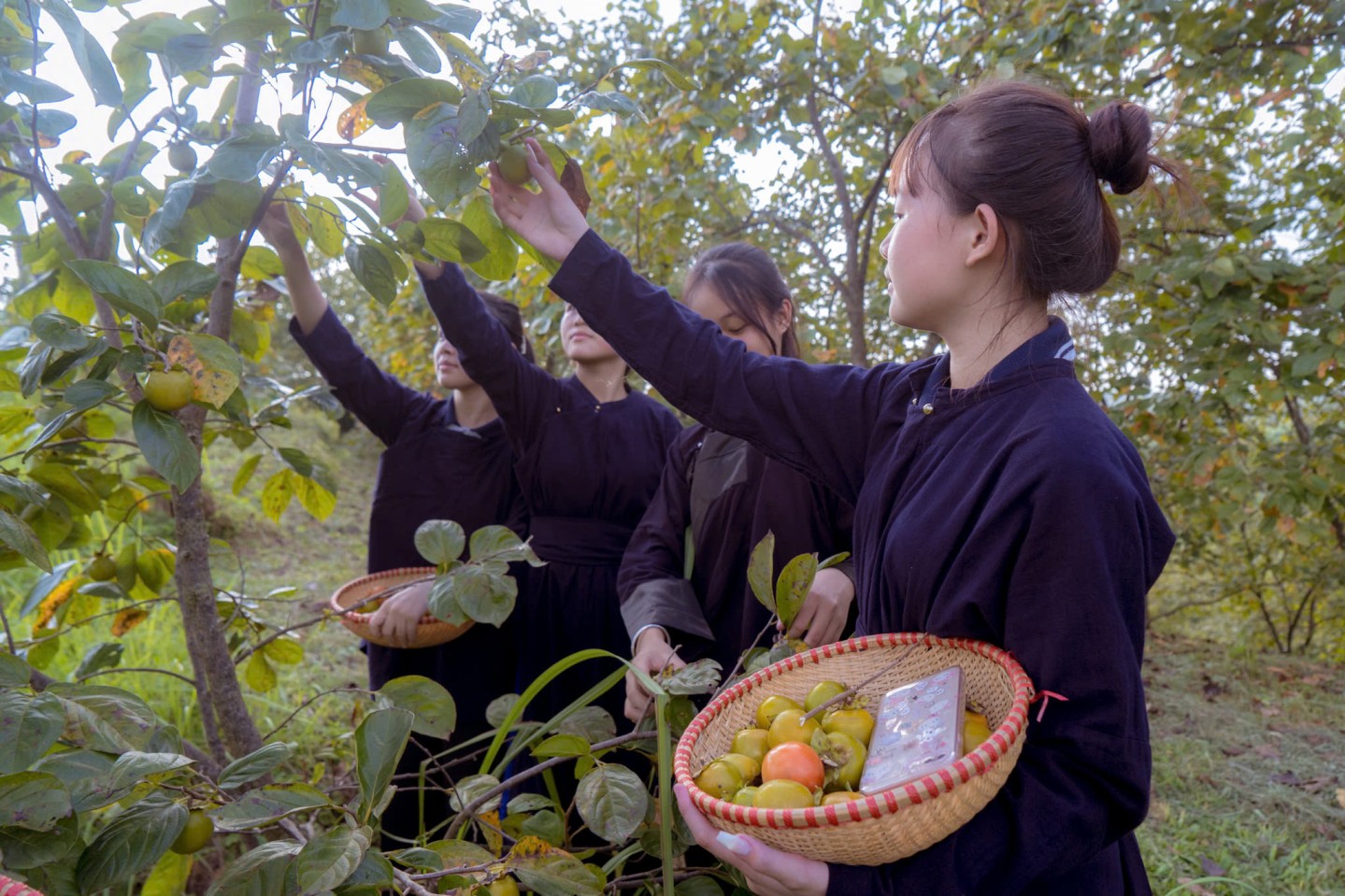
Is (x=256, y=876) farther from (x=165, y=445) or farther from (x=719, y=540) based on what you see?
(x=719, y=540)

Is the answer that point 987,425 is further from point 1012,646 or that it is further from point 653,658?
point 653,658

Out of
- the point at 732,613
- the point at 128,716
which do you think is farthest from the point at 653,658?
the point at 128,716

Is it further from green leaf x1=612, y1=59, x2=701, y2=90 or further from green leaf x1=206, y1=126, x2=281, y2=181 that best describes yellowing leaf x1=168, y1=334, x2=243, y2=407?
green leaf x1=612, y1=59, x2=701, y2=90

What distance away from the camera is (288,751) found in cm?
101

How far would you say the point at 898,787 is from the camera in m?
0.77

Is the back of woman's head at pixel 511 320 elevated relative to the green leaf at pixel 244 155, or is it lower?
lower

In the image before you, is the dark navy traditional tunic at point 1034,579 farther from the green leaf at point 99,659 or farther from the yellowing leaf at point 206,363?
the green leaf at point 99,659

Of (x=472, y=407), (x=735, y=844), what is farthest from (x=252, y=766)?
(x=472, y=407)

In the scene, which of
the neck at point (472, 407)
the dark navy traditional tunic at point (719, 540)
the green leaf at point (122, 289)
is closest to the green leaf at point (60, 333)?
the green leaf at point (122, 289)

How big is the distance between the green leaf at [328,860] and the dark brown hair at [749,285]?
1.25 m

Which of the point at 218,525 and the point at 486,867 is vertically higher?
the point at 486,867

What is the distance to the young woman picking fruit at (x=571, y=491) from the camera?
2.21m

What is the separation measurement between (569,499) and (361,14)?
1.39 metres

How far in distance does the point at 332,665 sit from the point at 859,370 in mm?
3275
